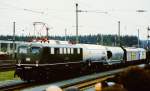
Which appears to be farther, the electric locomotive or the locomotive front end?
the electric locomotive

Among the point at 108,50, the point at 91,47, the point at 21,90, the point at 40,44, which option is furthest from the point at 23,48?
the point at 108,50

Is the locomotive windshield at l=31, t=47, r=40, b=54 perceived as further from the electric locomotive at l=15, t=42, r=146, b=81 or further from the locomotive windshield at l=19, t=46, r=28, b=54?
the locomotive windshield at l=19, t=46, r=28, b=54

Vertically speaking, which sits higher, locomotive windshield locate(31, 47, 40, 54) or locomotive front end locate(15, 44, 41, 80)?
locomotive windshield locate(31, 47, 40, 54)

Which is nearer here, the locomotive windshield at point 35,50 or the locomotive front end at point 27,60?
the locomotive front end at point 27,60

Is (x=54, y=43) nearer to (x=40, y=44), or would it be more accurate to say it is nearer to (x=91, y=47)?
(x=40, y=44)

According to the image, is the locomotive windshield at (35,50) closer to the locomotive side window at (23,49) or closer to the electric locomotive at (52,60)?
the electric locomotive at (52,60)

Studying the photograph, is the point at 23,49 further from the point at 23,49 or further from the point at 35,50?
the point at 35,50

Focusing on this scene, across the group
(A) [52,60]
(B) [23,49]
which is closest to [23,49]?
(B) [23,49]

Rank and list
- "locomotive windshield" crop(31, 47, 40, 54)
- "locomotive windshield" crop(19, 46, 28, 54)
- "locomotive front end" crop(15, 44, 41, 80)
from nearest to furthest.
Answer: "locomotive front end" crop(15, 44, 41, 80) < "locomotive windshield" crop(31, 47, 40, 54) < "locomotive windshield" crop(19, 46, 28, 54)

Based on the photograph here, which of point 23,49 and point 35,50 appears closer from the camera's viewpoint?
point 35,50

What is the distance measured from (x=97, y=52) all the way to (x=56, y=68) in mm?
12050

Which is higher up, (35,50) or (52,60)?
(35,50)

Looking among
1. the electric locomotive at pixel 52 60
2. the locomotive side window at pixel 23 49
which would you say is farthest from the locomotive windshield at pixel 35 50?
the locomotive side window at pixel 23 49

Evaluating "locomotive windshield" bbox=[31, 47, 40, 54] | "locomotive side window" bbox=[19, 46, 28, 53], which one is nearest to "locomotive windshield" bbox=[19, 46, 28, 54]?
"locomotive side window" bbox=[19, 46, 28, 53]
